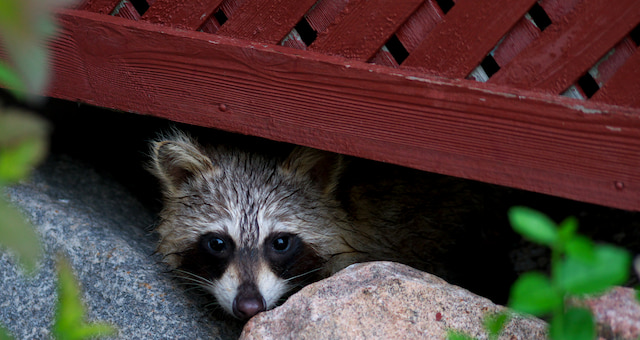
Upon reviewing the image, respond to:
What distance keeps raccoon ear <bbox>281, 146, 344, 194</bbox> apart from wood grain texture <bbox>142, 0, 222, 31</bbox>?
0.95 metres

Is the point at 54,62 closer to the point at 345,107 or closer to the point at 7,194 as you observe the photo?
the point at 7,194

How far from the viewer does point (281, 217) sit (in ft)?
11.0

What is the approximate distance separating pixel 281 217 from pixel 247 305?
25.1 inches

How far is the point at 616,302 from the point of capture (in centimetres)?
188

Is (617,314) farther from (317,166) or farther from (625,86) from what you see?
(317,166)

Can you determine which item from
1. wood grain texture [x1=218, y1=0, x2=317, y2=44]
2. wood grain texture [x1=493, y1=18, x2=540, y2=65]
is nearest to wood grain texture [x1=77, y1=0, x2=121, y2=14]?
wood grain texture [x1=218, y1=0, x2=317, y2=44]

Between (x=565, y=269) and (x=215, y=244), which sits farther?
(x=215, y=244)

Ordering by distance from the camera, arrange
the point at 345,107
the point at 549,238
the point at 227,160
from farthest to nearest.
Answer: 1. the point at 227,160
2. the point at 345,107
3. the point at 549,238

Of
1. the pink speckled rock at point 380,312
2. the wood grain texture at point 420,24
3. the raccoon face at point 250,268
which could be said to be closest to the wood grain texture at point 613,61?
the wood grain texture at point 420,24

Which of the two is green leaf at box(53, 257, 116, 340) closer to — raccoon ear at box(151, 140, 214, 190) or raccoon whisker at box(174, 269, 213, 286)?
raccoon whisker at box(174, 269, 213, 286)

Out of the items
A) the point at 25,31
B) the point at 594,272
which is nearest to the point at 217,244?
the point at 594,272

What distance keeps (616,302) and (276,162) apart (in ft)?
6.97

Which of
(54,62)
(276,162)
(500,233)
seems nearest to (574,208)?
(500,233)

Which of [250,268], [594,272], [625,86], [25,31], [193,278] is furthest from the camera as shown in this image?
[193,278]
